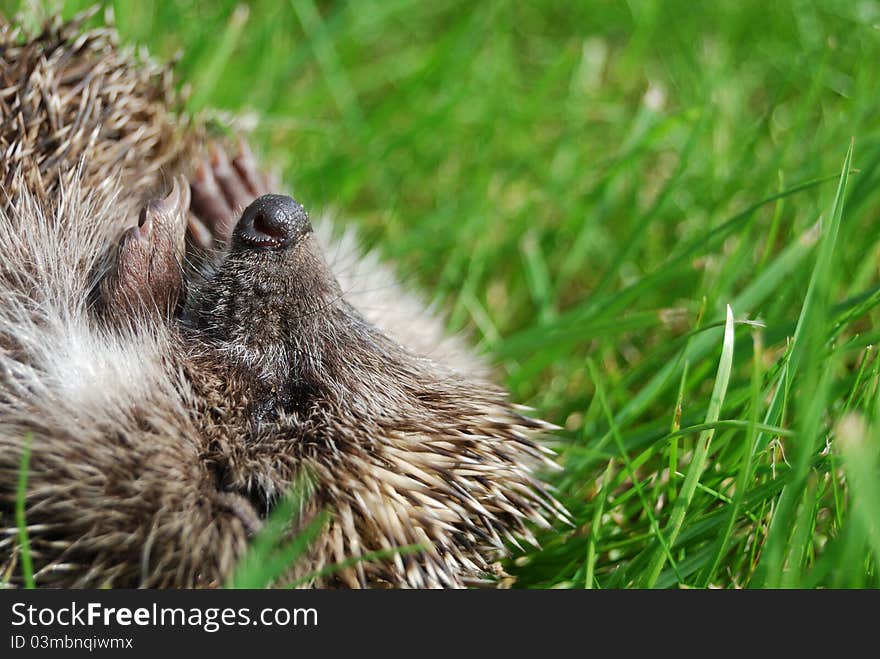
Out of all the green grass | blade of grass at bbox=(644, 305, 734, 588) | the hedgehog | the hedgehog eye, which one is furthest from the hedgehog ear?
blade of grass at bbox=(644, 305, 734, 588)

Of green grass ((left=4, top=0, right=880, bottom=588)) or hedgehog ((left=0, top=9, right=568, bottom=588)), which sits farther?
green grass ((left=4, top=0, right=880, bottom=588))

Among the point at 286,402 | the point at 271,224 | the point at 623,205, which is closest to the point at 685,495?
the point at 286,402

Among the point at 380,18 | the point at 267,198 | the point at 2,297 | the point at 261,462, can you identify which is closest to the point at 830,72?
the point at 380,18

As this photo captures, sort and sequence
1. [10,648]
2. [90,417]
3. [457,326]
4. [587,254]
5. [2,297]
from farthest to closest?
[587,254] → [457,326] → [2,297] → [90,417] → [10,648]

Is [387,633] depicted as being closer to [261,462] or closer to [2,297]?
[261,462]

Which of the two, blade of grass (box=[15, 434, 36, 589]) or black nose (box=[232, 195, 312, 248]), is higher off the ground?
black nose (box=[232, 195, 312, 248])

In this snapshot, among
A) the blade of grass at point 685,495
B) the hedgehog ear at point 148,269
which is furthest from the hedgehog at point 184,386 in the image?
the blade of grass at point 685,495

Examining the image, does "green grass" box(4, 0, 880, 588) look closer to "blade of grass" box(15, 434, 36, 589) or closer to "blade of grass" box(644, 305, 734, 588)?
"blade of grass" box(644, 305, 734, 588)
